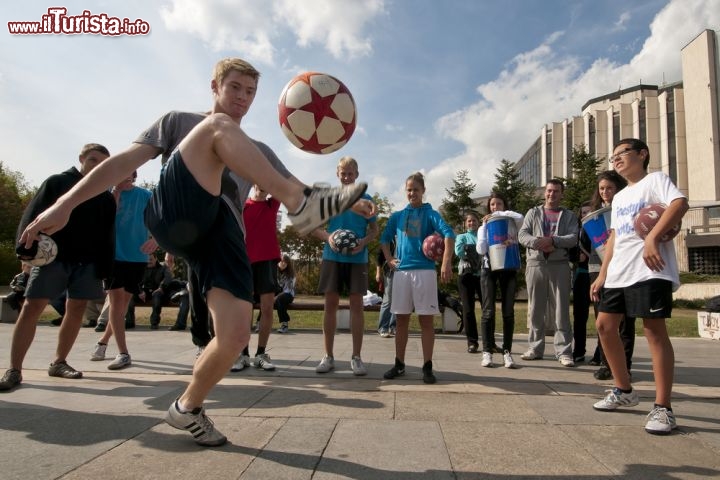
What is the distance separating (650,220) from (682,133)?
58066 millimetres

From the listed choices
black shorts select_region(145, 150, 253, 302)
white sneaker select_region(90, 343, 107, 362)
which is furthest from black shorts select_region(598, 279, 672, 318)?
white sneaker select_region(90, 343, 107, 362)

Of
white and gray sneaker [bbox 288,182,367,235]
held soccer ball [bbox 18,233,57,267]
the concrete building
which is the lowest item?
held soccer ball [bbox 18,233,57,267]

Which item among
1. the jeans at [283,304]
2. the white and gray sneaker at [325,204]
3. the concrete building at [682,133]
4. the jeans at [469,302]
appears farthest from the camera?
the concrete building at [682,133]

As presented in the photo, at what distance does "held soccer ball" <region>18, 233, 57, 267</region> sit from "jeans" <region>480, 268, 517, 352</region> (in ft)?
14.9

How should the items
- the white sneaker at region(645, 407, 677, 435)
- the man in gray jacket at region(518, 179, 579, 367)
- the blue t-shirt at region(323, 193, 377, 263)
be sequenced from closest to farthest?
1. the white sneaker at region(645, 407, 677, 435)
2. the blue t-shirt at region(323, 193, 377, 263)
3. the man in gray jacket at region(518, 179, 579, 367)

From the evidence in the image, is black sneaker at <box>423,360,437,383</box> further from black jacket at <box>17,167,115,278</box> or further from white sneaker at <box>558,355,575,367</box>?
black jacket at <box>17,167,115,278</box>

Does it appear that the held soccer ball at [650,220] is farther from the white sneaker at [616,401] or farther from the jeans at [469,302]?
the jeans at [469,302]

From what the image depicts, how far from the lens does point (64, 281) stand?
412cm

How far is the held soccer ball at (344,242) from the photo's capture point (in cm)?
469

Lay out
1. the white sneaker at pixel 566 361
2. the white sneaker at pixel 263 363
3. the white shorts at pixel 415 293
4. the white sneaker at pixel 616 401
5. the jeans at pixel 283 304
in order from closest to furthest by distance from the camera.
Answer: the white sneaker at pixel 616 401
the white shorts at pixel 415 293
the white sneaker at pixel 263 363
the white sneaker at pixel 566 361
the jeans at pixel 283 304

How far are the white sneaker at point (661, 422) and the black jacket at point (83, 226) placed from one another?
15.2 feet

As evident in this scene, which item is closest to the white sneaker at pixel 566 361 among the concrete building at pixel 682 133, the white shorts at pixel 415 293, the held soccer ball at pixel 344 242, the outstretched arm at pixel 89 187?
the white shorts at pixel 415 293

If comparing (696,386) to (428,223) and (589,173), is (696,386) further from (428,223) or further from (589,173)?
(589,173)

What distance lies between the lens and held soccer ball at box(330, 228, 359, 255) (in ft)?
15.4
